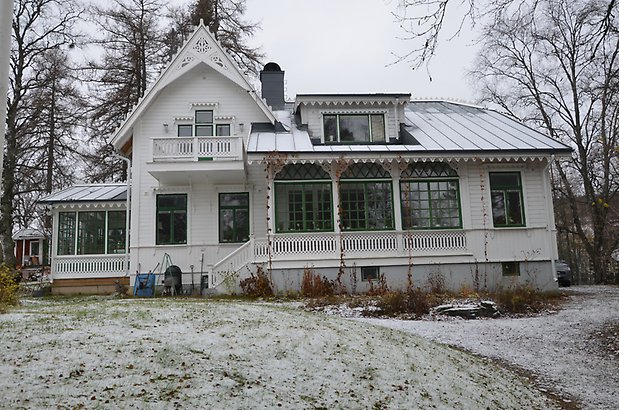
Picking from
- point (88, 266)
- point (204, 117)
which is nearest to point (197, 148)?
point (204, 117)

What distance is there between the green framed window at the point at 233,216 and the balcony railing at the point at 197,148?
6.75 feet

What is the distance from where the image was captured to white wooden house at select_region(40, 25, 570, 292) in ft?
54.6

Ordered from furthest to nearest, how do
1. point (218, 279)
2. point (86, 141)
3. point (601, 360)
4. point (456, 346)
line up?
point (86, 141) < point (218, 279) < point (456, 346) < point (601, 360)

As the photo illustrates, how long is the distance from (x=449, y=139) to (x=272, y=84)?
877 centimetres

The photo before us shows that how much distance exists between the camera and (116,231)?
776 inches

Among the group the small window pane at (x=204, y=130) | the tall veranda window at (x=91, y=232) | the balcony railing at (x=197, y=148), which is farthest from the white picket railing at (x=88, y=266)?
the small window pane at (x=204, y=130)

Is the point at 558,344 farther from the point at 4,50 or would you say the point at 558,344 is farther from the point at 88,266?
the point at 88,266

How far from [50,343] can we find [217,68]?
14.9 meters

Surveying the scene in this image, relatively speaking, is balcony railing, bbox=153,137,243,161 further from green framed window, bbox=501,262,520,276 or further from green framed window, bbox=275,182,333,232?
green framed window, bbox=501,262,520,276

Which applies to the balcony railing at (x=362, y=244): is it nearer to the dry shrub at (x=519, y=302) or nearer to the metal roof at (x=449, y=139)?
the metal roof at (x=449, y=139)

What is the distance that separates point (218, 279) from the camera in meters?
16.0

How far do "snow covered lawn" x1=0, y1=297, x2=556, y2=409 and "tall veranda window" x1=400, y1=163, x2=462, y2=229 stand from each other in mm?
9712

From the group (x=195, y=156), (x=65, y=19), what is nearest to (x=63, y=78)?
(x=65, y=19)

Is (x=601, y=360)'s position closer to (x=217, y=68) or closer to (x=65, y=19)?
(x=217, y=68)
